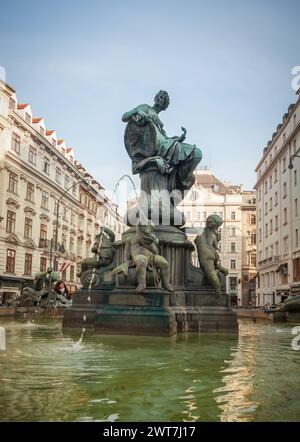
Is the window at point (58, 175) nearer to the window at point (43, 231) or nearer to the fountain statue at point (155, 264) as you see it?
the window at point (43, 231)

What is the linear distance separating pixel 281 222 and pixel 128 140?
38.1 metres

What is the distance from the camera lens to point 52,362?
201 inches

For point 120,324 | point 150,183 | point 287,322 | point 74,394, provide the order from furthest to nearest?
1. point 287,322
2. point 150,183
3. point 120,324
4. point 74,394

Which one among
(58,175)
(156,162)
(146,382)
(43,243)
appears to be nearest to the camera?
(146,382)

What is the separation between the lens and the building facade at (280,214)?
135 ft

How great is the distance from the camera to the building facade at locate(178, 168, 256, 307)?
226 feet

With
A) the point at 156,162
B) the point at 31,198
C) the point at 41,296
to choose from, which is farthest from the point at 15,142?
the point at 156,162

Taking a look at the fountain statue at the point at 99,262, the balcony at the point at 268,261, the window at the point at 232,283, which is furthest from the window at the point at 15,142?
the window at the point at 232,283

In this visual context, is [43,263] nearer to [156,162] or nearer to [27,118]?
[27,118]

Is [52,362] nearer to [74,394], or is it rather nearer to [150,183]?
[74,394]

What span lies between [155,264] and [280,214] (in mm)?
40485

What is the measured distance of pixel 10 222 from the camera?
39.1 metres

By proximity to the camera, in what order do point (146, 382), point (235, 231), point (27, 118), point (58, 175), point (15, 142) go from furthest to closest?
point (235, 231)
point (58, 175)
point (27, 118)
point (15, 142)
point (146, 382)

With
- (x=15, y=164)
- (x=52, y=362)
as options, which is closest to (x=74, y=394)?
(x=52, y=362)
